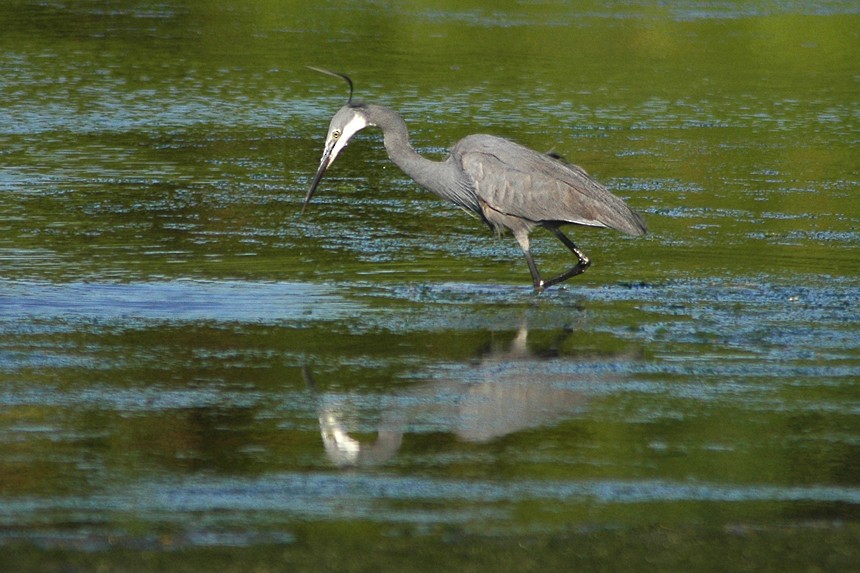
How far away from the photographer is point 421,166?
34.9 feet

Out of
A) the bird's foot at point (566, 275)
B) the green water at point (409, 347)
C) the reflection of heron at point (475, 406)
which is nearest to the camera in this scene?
the green water at point (409, 347)

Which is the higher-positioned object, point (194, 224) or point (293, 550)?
point (293, 550)

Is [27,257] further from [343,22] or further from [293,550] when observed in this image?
[343,22]

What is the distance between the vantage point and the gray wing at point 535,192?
10.4 meters

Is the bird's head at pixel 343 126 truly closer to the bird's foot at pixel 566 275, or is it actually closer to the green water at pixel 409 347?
the green water at pixel 409 347

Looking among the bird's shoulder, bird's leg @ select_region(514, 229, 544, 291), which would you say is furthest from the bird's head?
bird's leg @ select_region(514, 229, 544, 291)

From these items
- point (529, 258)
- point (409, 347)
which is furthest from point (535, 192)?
point (409, 347)

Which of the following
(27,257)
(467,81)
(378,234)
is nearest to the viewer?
(27,257)

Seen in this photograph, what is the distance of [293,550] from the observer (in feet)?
17.4

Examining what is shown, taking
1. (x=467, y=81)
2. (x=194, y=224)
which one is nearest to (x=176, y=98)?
(x=467, y=81)

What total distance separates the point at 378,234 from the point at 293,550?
6754 millimetres

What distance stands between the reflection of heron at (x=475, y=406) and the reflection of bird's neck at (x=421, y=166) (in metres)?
2.58

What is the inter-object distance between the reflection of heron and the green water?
0.08 ft

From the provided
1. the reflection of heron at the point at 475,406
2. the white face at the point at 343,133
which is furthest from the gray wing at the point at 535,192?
the reflection of heron at the point at 475,406
